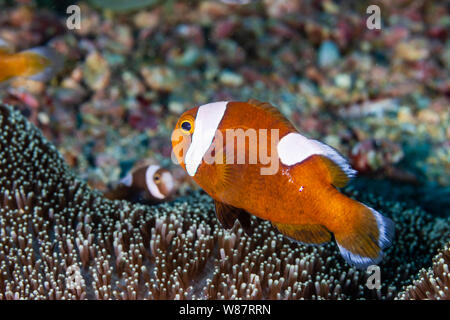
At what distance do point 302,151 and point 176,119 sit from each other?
3.37 meters

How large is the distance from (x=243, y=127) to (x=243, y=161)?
0.58 ft

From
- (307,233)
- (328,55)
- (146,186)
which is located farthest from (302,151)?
(328,55)

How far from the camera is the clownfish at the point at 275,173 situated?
1919mm

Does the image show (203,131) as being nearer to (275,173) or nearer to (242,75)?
(275,173)

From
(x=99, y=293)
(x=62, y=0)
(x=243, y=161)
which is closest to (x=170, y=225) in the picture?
(x=99, y=293)

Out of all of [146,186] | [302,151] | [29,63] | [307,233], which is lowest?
[307,233]

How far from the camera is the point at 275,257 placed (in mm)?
2375

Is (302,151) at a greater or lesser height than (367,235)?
greater

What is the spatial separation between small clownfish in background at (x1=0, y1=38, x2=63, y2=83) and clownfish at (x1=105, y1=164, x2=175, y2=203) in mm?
1577

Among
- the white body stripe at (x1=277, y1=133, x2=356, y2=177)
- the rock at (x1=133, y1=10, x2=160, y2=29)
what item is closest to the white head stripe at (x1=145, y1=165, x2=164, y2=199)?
the white body stripe at (x1=277, y1=133, x2=356, y2=177)

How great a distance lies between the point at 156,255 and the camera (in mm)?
2443

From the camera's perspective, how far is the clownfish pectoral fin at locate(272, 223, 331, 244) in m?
2.05

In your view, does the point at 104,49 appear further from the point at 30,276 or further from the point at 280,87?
the point at 30,276

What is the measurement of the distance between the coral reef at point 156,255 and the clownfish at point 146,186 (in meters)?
0.38
